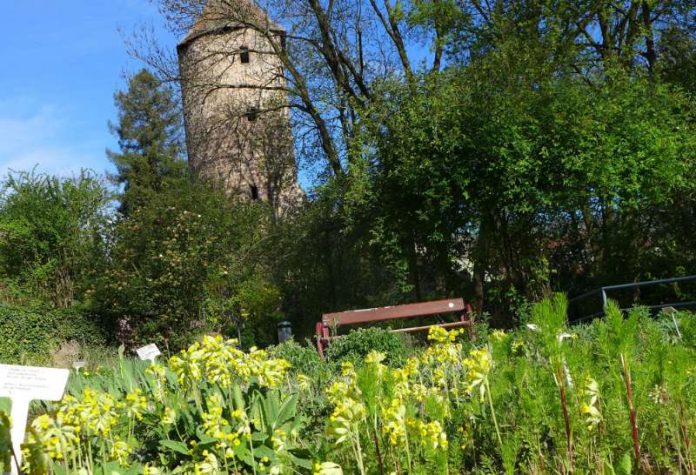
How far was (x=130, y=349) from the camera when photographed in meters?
17.6

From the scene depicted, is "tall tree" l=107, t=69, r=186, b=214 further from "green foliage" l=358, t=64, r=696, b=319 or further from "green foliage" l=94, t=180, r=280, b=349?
"green foliage" l=358, t=64, r=696, b=319

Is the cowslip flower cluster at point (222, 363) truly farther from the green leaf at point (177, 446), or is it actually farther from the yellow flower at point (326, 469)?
the yellow flower at point (326, 469)

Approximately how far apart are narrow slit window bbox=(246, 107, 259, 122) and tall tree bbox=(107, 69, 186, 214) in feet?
57.0

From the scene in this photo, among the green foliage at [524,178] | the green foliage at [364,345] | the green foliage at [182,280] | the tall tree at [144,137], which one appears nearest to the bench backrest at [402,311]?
the green foliage at [524,178]

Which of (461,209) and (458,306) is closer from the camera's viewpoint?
(458,306)

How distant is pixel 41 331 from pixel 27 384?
1513 cm

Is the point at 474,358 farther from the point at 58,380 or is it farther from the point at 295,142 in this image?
the point at 295,142

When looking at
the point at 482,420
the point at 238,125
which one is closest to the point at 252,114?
the point at 238,125

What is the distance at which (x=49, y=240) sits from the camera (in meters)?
18.9

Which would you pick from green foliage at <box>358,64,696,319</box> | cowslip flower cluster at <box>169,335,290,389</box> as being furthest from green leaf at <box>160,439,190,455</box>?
green foliage at <box>358,64,696,319</box>

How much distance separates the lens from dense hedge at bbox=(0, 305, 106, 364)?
52.3 feet

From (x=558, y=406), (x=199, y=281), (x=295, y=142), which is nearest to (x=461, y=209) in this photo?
(x=199, y=281)

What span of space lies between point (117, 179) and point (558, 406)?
Answer: 42.7 metres

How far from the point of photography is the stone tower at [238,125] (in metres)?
22.3
